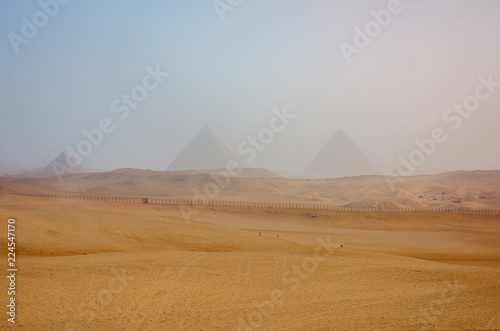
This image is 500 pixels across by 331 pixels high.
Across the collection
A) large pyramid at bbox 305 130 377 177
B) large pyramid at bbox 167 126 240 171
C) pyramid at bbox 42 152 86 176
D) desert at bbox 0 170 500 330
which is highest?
pyramid at bbox 42 152 86 176

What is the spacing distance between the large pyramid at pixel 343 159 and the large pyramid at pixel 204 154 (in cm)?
3826

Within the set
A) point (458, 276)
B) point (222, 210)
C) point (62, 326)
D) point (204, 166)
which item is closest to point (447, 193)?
point (222, 210)

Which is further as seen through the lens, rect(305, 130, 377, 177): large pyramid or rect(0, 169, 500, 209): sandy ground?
rect(305, 130, 377, 177): large pyramid

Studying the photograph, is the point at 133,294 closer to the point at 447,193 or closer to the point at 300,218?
the point at 300,218

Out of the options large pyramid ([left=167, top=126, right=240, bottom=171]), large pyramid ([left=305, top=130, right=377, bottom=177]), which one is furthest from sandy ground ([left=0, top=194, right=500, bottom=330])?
large pyramid ([left=305, top=130, right=377, bottom=177])

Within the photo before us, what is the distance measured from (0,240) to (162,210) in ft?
70.1

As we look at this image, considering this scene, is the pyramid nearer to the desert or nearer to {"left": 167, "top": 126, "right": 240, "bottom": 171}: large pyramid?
{"left": 167, "top": 126, "right": 240, "bottom": 171}: large pyramid

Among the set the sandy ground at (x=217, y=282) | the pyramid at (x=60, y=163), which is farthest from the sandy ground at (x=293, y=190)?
the pyramid at (x=60, y=163)

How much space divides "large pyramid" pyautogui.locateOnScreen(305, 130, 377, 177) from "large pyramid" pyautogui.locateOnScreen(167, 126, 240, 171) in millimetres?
38258

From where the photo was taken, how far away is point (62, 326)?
10.2 m

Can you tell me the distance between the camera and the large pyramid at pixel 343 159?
178750 mm

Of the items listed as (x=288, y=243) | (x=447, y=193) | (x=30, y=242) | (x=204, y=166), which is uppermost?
(x=204, y=166)

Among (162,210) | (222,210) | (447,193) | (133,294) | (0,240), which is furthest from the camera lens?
(447,193)

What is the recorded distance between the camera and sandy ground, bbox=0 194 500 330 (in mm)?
10914
